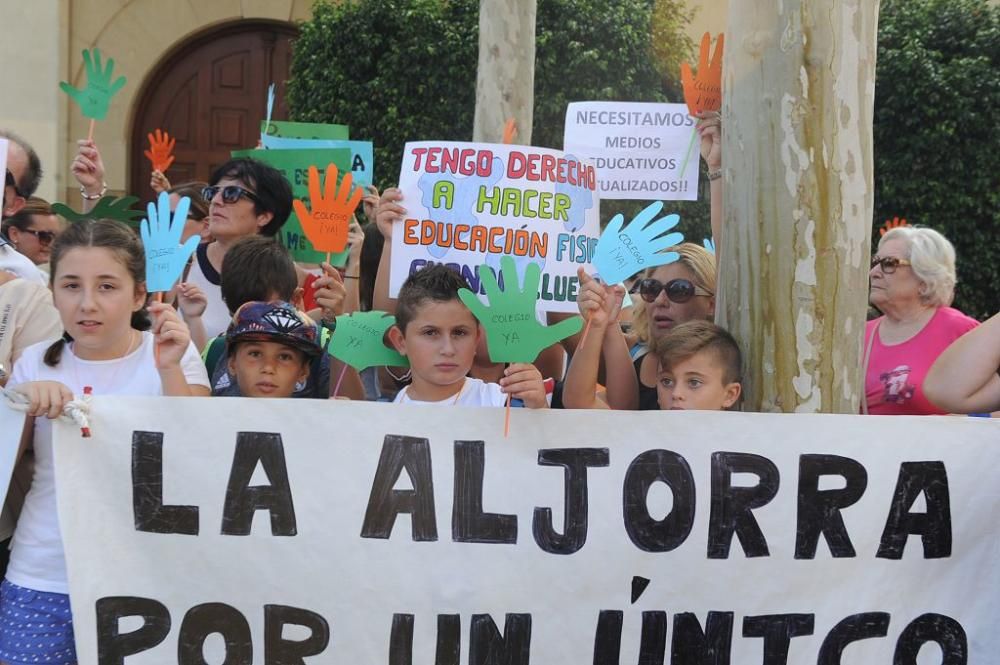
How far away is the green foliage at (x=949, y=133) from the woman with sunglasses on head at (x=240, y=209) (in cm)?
792

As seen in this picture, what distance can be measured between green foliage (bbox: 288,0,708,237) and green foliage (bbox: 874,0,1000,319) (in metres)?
1.90

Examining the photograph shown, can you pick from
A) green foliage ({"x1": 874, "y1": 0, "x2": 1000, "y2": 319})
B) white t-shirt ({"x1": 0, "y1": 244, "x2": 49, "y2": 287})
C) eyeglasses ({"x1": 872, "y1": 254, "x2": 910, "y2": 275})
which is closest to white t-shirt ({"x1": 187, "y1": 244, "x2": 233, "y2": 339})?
white t-shirt ({"x1": 0, "y1": 244, "x2": 49, "y2": 287})

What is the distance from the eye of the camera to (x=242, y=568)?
301cm

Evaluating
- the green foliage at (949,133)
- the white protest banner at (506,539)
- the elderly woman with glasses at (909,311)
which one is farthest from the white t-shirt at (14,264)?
the green foliage at (949,133)

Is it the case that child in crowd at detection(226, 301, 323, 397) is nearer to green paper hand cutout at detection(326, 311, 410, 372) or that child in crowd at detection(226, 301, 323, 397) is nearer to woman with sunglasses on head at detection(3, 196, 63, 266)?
green paper hand cutout at detection(326, 311, 410, 372)

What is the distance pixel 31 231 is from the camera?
542cm

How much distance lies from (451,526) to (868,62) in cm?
168

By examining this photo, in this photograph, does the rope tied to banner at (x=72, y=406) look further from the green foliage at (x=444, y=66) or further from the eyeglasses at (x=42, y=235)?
the green foliage at (x=444, y=66)

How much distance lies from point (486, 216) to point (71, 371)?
140cm

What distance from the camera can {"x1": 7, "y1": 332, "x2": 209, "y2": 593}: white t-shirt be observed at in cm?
303

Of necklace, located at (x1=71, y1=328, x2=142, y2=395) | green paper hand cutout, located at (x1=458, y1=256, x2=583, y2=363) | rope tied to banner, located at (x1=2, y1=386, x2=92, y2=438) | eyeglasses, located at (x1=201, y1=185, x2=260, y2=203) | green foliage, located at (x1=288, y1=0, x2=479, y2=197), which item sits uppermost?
green foliage, located at (x1=288, y1=0, x2=479, y2=197)

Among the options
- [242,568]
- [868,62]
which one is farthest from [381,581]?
[868,62]

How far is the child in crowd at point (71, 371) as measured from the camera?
300 cm

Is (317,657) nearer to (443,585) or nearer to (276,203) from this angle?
(443,585)
